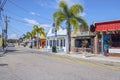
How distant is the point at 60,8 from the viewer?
43.7m

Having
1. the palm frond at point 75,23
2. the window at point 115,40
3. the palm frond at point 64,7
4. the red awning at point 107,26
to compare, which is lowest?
the window at point 115,40

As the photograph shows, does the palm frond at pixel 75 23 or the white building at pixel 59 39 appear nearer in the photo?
the palm frond at pixel 75 23

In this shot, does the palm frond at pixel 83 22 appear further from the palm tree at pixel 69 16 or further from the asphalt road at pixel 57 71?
the asphalt road at pixel 57 71

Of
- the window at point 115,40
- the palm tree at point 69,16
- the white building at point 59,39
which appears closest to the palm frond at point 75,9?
the palm tree at point 69,16

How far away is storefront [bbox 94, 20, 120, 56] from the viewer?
35.8 meters

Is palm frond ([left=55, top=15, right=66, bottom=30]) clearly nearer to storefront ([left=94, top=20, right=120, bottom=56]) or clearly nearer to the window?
storefront ([left=94, top=20, right=120, bottom=56])

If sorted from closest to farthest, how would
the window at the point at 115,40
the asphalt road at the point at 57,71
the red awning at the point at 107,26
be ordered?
the asphalt road at the point at 57,71 → the red awning at the point at 107,26 → the window at the point at 115,40

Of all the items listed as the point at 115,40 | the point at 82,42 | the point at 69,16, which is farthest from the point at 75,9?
the point at 115,40

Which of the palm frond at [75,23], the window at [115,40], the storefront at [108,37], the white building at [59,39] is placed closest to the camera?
the storefront at [108,37]

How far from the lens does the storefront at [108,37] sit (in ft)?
117

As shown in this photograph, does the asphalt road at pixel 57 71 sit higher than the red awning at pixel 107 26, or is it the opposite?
the red awning at pixel 107 26

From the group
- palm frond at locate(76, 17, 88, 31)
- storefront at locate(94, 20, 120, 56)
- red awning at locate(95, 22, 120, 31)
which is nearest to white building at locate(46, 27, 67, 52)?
palm frond at locate(76, 17, 88, 31)

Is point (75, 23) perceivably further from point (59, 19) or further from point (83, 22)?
point (59, 19)

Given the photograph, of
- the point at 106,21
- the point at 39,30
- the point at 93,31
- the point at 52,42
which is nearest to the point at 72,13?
the point at 93,31
